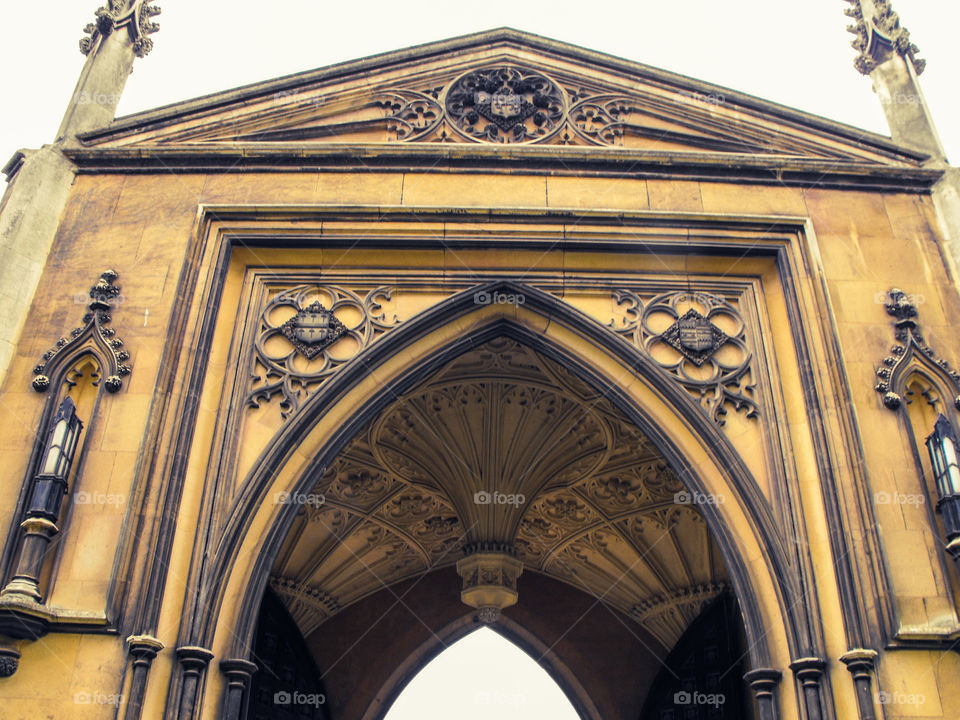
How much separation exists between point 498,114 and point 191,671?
22.8 feet

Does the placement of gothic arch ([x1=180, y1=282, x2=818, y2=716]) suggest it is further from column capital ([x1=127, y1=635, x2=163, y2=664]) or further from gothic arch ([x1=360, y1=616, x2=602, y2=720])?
gothic arch ([x1=360, y1=616, x2=602, y2=720])

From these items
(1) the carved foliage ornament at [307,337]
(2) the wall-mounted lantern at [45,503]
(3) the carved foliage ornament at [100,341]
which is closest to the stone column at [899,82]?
(1) the carved foliage ornament at [307,337]

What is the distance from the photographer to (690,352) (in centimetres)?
911

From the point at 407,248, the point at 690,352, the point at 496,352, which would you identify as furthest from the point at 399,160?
the point at 690,352

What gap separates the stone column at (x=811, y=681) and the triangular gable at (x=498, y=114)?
18.6 feet

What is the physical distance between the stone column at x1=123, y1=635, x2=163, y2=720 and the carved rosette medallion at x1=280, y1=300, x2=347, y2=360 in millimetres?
3138

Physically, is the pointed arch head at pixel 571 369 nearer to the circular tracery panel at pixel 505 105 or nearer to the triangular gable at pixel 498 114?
the circular tracery panel at pixel 505 105

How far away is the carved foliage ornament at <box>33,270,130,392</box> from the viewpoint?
27.2ft

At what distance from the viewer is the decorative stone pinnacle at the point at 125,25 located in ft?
36.7

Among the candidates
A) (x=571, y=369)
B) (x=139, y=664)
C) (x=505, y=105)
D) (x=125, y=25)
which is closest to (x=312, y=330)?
(x=571, y=369)

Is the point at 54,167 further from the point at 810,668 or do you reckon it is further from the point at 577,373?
the point at 810,668

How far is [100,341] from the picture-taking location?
8531 millimetres

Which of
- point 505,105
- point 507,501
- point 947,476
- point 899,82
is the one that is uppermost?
point 899,82

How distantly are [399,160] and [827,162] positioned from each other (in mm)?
4717
